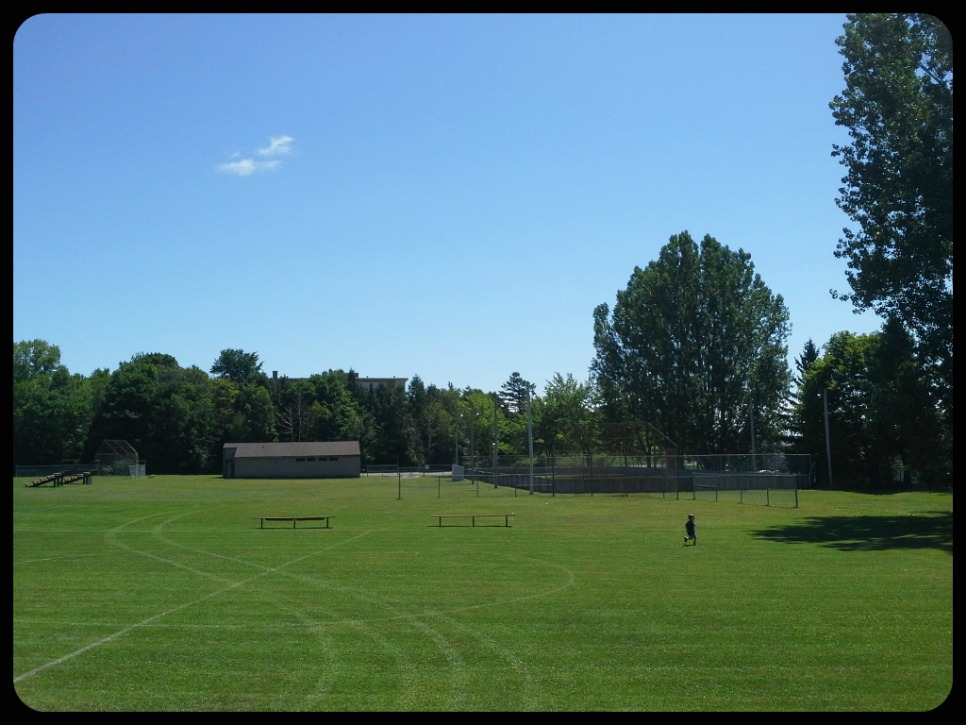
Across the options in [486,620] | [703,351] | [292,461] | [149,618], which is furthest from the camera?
[292,461]

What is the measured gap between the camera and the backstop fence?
161 ft

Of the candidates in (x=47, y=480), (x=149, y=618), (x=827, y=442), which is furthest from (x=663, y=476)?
(x=47, y=480)

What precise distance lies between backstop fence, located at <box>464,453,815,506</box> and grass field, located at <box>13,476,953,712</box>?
59.1 ft

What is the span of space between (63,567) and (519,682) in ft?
51.6

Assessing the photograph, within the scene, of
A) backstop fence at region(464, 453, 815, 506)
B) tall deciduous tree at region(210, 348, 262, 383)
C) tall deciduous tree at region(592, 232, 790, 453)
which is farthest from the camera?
tall deciduous tree at region(210, 348, 262, 383)

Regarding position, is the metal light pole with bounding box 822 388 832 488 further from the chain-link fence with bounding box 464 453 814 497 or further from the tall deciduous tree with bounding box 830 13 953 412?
the tall deciduous tree with bounding box 830 13 953 412

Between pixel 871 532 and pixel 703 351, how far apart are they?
150ft

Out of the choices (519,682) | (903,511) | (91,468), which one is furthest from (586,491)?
(91,468)

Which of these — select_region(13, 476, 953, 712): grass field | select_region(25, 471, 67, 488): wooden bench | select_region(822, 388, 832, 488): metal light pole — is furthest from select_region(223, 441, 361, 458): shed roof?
select_region(13, 476, 953, 712): grass field

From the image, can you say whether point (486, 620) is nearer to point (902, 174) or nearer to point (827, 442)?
point (902, 174)

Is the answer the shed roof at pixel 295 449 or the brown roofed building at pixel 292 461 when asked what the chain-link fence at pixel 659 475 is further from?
the shed roof at pixel 295 449

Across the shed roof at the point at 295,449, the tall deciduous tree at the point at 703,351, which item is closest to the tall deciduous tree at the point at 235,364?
the shed roof at the point at 295,449

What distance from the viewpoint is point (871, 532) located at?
2973cm

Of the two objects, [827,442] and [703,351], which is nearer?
[827,442]
